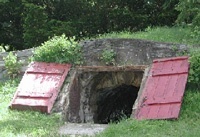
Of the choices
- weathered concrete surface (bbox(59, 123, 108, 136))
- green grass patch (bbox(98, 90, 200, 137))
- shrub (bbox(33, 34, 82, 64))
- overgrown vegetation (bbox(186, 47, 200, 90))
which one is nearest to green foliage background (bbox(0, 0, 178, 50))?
shrub (bbox(33, 34, 82, 64))

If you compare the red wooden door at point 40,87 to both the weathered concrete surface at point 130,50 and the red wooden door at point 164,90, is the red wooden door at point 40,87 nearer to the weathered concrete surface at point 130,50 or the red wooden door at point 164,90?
the weathered concrete surface at point 130,50

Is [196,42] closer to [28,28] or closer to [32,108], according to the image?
[32,108]

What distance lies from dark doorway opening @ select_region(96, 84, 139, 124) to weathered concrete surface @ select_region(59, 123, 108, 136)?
2.79 m

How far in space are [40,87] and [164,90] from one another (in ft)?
9.14

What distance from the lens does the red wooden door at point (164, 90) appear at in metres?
6.38

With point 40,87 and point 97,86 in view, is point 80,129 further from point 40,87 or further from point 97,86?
point 97,86

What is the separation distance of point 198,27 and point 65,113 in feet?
13.5

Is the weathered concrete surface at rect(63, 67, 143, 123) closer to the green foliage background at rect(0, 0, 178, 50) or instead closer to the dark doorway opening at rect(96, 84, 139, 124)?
the dark doorway opening at rect(96, 84, 139, 124)

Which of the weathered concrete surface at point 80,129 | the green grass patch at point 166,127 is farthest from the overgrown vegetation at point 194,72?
the weathered concrete surface at point 80,129

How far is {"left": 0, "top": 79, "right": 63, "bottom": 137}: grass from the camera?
229 inches

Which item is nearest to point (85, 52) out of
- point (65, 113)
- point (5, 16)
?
point (65, 113)

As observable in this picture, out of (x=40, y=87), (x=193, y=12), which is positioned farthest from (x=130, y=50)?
(x=40, y=87)

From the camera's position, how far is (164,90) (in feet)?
22.2

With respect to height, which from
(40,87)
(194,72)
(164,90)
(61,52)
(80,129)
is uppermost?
(194,72)
